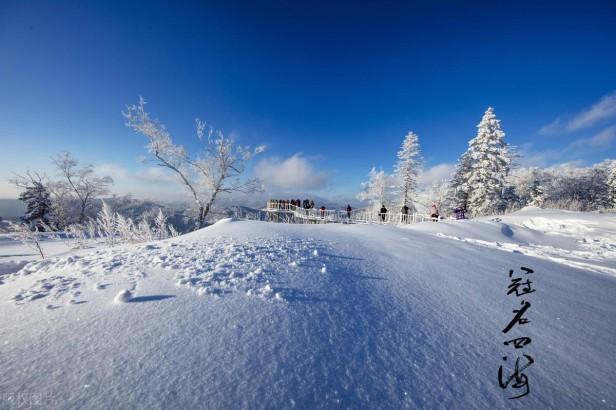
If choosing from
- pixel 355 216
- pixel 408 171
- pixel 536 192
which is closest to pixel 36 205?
pixel 355 216

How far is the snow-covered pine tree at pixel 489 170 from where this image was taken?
22.8m

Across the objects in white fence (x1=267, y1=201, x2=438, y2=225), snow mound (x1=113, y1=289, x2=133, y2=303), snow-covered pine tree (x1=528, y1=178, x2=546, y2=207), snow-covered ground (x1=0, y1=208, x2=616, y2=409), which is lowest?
snow-covered ground (x1=0, y1=208, x2=616, y2=409)

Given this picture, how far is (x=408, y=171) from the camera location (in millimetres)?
28844

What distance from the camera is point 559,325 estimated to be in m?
2.62

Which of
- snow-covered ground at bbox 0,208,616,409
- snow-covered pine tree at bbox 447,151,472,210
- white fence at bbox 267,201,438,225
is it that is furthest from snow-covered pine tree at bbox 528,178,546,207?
snow-covered ground at bbox 0,208,616,409

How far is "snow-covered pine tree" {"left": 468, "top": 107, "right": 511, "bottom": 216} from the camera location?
22.8 m

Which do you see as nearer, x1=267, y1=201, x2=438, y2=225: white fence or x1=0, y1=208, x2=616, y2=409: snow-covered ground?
x1=0, y1=208, x2=616, y2=409: snow-covered ground

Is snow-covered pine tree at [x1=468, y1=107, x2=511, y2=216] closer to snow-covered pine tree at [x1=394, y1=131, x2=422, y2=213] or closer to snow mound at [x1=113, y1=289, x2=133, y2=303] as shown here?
snow-covered pine tree at [x1=394, y1=131, x2=422, y2=213]

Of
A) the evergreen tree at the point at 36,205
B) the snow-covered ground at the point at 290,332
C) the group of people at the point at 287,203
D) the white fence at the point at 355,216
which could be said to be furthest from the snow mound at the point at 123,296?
the evergreen tree at the point at 36,205

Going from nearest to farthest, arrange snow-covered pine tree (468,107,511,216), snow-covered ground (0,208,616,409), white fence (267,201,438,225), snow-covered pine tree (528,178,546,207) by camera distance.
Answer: snow-covered ground (0,208,616,409) < white fence (267,201,438,225) < snow-covered pine tree (468,107,511,216) < snow-covered pine tree (528,178,546,207)

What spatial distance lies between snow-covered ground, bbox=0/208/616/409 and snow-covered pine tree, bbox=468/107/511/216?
22386 mm

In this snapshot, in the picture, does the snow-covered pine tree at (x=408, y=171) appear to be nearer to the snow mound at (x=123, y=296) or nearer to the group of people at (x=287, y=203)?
the group of people at (x=287, y=203)

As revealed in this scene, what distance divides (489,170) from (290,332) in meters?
28.0

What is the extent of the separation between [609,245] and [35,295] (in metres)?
12.8
